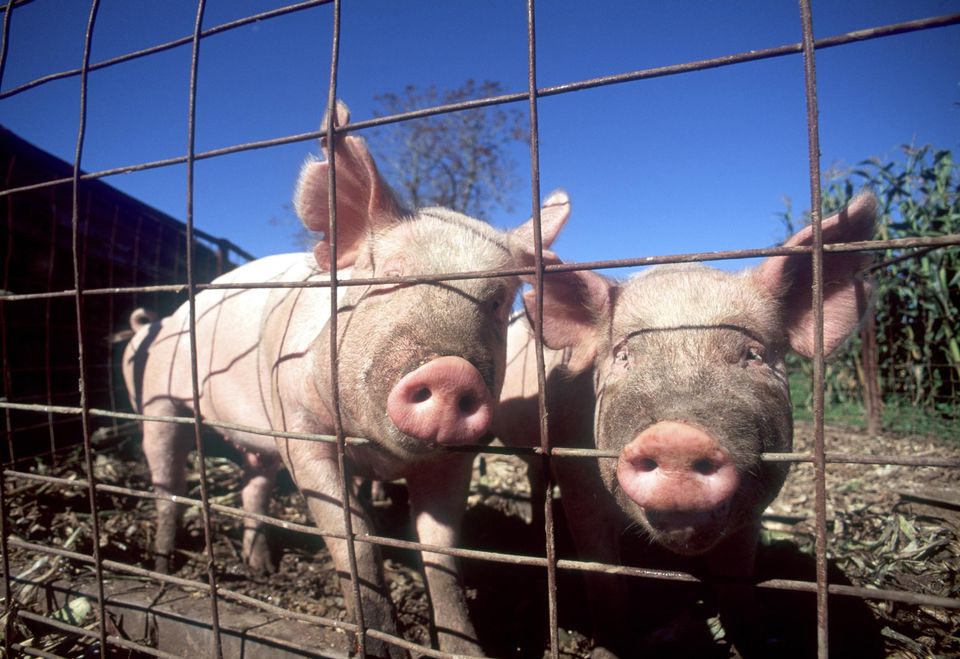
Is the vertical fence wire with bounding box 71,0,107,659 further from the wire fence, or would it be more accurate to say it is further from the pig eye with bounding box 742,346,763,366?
the pig eye with bounding box 742,346,763,366

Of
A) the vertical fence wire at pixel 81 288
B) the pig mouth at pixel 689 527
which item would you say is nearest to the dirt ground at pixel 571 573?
the vertical fence wire at pixel 81 288

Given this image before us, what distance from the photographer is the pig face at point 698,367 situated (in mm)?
1328

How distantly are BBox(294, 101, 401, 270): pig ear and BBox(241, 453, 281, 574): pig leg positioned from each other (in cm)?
179

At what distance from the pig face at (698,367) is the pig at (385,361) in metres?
0.34

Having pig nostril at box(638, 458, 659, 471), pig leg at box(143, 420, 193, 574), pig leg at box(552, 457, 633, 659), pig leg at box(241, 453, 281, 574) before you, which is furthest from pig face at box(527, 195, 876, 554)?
pig leg at box(143, 420, 193, 574)

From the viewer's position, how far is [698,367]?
5.46 feet

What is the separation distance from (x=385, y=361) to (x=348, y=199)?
2.79ft

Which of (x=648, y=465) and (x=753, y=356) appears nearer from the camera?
(x=648, y=465)

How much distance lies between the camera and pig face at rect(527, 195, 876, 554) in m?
1.33

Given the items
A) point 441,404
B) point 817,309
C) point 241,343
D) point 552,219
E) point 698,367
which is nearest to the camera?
point 817,309

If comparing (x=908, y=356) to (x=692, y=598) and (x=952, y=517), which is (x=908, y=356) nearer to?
(x=952, y=517)

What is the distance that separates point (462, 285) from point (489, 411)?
0.50 m

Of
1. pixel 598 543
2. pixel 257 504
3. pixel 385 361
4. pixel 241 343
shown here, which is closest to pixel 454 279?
pixel 385 361

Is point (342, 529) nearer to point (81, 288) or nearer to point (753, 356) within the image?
point (81, 288)
